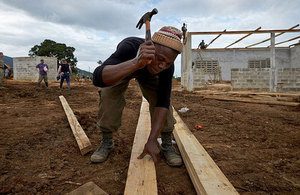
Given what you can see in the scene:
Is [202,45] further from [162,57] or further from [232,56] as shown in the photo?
[162,57]

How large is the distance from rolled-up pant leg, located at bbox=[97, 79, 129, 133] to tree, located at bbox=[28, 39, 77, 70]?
106 ft

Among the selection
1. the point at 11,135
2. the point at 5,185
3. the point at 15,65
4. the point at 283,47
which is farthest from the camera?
the point at 15,65

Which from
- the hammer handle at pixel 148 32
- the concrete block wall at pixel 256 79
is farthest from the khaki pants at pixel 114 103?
the concrete block wall at pixel 256 79

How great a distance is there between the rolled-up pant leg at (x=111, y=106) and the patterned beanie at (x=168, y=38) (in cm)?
60

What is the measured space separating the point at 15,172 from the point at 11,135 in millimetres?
1079

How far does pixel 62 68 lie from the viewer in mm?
9180

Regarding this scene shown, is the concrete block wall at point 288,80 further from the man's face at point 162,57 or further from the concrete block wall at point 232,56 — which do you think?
the man's face at point 162,57

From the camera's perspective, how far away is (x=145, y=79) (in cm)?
203

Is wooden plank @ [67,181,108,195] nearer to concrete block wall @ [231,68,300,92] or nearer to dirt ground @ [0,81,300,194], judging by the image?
Result: dirt ground @ [0,81,300,194]

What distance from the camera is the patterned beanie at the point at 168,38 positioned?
4.91 feet

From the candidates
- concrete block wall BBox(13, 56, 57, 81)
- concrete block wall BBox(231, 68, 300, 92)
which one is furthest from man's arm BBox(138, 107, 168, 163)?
concrete block wall BBox(13, 56, 57, 81)

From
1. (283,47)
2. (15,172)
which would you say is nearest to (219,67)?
(283,47)

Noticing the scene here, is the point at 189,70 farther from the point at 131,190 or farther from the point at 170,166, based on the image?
the point at 131,190

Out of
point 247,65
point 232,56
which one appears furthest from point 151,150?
point 247,65
